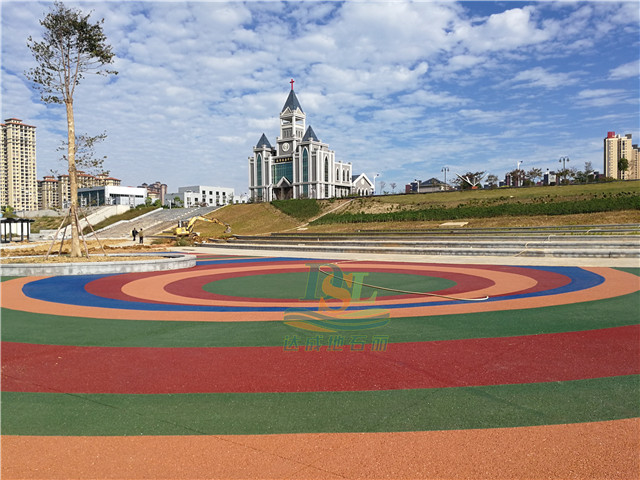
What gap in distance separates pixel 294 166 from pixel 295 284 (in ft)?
310

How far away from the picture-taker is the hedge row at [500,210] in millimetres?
35156

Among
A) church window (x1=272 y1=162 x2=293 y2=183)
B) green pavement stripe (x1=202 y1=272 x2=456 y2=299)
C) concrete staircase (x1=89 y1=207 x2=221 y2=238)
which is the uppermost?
church window (x1=272 y1=162 x2=293 y2=183)

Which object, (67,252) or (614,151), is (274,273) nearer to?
(67,252)

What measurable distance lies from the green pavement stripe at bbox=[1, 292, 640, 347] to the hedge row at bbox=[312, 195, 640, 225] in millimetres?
31136

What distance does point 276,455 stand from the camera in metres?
3.79

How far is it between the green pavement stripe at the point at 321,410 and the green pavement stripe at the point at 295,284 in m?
6.75

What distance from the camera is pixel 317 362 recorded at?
623 centimetres

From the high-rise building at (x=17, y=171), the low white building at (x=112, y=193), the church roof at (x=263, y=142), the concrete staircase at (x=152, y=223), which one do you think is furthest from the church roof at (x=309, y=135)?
the high-rise building at (x=17, y=171)

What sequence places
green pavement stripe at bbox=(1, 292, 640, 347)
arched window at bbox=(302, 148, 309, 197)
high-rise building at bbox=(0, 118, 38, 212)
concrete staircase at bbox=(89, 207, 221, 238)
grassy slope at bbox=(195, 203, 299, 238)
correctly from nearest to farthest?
green pavement stripe at bbox=(1, 292, 640, 347), grassy slope at bbox=(195, 203, 299, 238), concrete staircase at bbox=(89, 207, 221, 238), arched window at bbox=(302, 148, 309, 197), high-rise building at bbox=(0, 118, 38, 212)

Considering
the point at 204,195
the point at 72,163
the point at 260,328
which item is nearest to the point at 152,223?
the point at 72,163

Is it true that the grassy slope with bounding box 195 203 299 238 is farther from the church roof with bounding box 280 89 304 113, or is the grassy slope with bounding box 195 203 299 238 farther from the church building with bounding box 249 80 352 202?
the church roof with bounding box 280 89 304 113

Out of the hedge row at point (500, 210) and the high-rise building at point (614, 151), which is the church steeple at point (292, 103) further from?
the high-rise building at point (614, 151)

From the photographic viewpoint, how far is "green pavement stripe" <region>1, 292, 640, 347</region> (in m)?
7.42

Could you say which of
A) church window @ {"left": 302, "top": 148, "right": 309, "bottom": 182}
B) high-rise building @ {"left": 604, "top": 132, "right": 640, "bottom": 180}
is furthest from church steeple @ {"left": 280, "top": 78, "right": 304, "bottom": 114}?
high-rise building @ {"left": 604, "top": 132, "right": 640, "bottom": 180}
